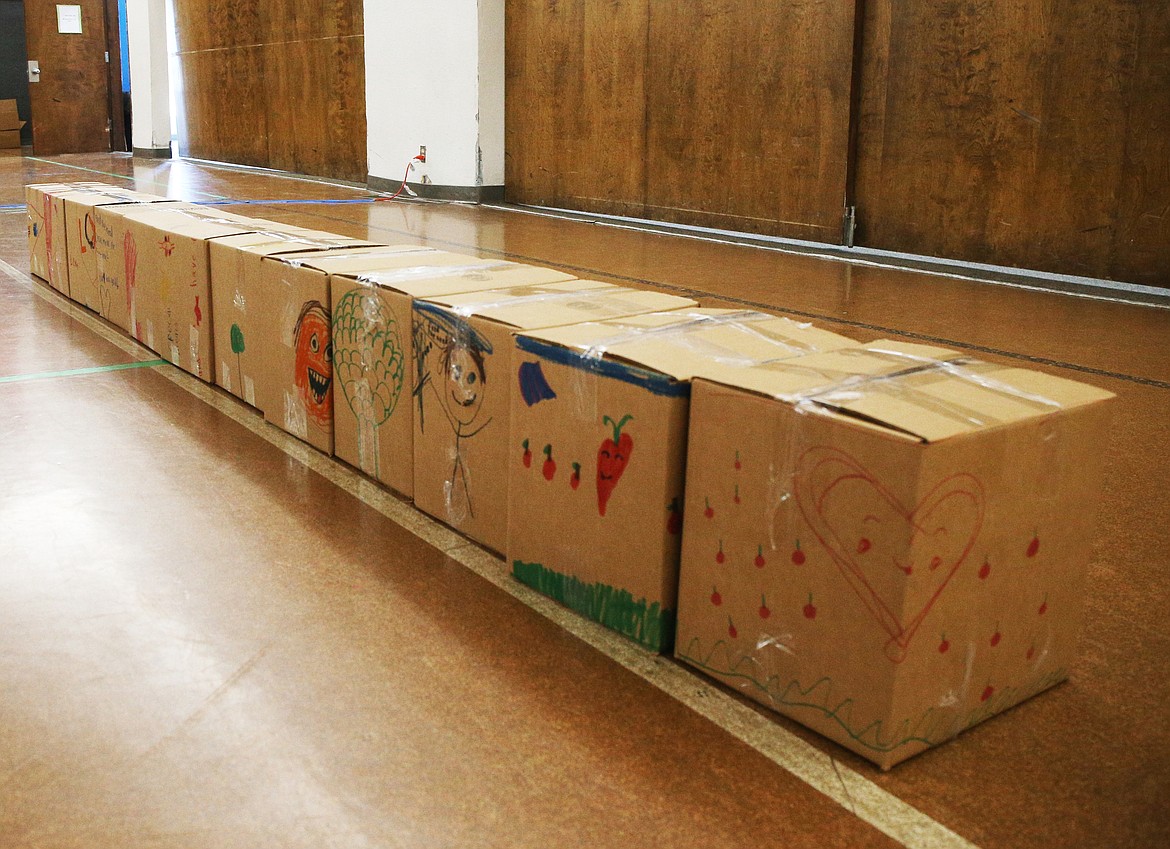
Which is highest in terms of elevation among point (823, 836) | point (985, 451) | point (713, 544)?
point (985, 451)

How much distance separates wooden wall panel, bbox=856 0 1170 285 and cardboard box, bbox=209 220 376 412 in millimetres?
3602

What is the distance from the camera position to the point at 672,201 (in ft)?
24.3

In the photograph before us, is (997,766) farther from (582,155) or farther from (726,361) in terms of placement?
(582,155)

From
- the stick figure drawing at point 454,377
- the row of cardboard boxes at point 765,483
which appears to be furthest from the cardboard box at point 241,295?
the stick figure drawing at point 454,377

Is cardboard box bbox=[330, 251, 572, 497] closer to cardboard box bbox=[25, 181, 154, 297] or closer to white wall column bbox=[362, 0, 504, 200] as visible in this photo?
cardboard box bbox=[25, 181, 154, 297]

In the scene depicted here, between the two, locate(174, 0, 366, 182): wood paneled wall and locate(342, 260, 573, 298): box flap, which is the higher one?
locate(174, 0, 366, 182): wood paneled wall

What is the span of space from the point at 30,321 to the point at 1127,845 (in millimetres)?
3969

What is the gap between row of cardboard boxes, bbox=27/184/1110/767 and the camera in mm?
1438

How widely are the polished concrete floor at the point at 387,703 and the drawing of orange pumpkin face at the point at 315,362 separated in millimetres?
128

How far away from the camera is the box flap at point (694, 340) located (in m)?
1.74

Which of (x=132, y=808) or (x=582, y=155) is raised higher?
(x=582, y=155)

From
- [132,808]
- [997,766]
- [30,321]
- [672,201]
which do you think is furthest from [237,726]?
[672,201]

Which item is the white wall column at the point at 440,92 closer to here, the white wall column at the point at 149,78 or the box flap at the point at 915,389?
the white wall column at the point at 149,78

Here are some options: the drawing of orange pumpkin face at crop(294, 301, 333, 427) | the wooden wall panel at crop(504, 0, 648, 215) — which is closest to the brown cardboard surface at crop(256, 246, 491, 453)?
the drawing of orange pumpkin face at crop(294, 301, 333, 427)
